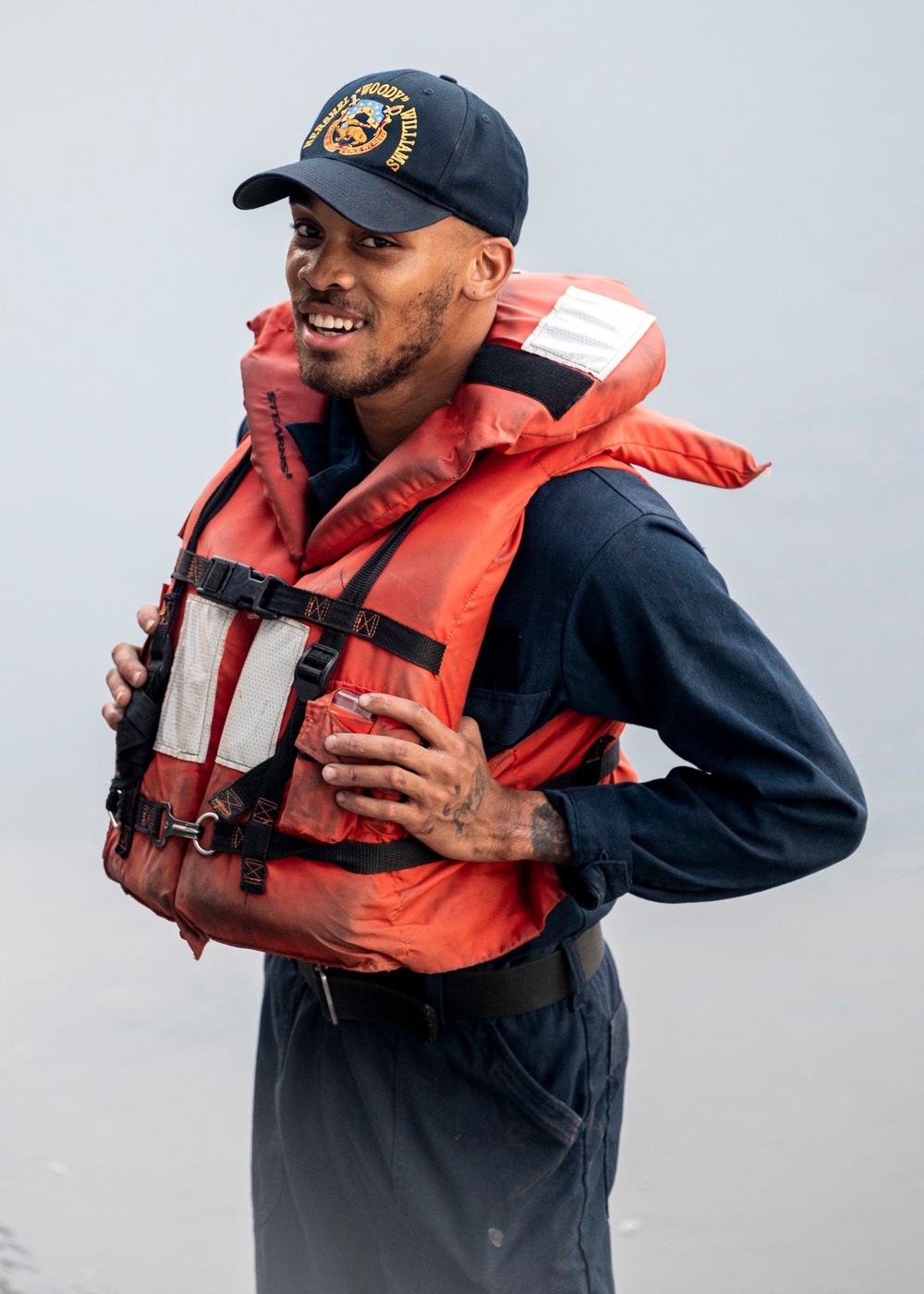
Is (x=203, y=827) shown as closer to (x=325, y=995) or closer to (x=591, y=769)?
(x=325, y=995)

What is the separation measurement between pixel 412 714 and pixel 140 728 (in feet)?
1.50

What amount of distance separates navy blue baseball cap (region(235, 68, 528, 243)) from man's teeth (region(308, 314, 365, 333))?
11cm

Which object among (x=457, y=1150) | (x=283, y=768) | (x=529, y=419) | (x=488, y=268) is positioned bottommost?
(x=457, y=1150)

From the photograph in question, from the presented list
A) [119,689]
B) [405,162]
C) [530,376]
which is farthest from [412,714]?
[405,162]

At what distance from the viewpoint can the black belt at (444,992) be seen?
1823mm

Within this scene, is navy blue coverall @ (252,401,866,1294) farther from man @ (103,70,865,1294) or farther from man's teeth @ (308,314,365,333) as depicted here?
man's teeth @ (308,314,365,333)

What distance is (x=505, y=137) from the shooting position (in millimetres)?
1812

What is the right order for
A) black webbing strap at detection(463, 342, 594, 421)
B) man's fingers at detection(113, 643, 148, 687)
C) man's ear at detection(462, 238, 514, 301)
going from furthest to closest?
man's fingers at detection(113, 643, 148, 687), man's ear at detection(462, 238, 514, 301), black webbing strap at detection(463, 342, 594, 421)

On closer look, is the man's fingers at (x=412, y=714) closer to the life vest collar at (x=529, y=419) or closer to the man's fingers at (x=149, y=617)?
the life vest collar at (x=529, y=419)

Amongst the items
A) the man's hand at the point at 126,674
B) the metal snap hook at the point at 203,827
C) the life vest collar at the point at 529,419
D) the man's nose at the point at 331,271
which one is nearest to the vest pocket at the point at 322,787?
the metal snap hook at the point at 203,827

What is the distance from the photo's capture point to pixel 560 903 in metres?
1.84

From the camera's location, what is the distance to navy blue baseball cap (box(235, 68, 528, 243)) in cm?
168

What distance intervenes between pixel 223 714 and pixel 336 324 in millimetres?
490

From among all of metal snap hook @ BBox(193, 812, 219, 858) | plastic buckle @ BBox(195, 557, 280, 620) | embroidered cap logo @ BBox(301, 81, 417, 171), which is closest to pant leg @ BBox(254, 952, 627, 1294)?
metal snap hook @ BBox(193, 812, 219, 858)
